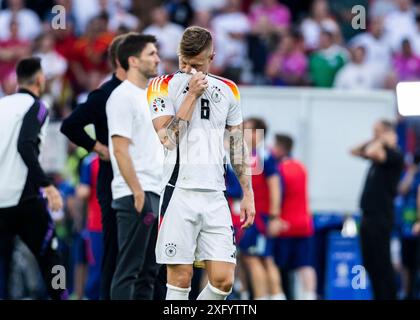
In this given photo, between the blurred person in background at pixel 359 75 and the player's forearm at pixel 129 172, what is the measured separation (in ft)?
31.7

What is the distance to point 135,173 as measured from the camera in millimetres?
9750

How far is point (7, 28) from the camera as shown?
19.6 meters

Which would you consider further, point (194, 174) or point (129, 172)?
point (129, 172)

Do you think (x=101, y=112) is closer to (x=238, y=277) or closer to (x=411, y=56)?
(x=238, y=277)

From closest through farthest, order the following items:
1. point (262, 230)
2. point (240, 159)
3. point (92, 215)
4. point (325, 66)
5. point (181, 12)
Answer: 1. point (240, 159)
2. point (92, 215)
3. point (262, 230)
4. point (325, 66)
5. point (181, 12)

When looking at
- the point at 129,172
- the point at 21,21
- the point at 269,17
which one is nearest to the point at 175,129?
the point at 129,172

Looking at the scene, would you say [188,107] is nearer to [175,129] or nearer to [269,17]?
[175,129]

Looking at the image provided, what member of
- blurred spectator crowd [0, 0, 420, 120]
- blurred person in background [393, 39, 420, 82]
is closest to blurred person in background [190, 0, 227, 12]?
blurred spectator crowd [0, 0, 420, 120]

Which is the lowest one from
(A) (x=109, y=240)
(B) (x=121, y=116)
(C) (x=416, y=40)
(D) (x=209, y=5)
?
(A) (x=109, y=240)

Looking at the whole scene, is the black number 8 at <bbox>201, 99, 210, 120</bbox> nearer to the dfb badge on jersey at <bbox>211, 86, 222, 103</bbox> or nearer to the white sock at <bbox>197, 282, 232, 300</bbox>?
the dfb badge on jersey at <bbox>211, 86, 222, 103</bbox>

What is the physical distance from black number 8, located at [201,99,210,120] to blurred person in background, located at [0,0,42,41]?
11692 mm

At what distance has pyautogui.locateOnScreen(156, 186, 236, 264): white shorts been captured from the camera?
8.23 metres

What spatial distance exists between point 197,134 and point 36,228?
2.82 metres
